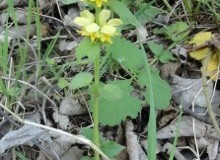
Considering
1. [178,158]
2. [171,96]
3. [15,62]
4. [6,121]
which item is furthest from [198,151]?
[15,62]

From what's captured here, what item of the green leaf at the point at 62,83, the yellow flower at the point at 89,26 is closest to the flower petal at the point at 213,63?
the green leaf at the point at 62,83

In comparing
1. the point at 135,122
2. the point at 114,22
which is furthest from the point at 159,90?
the point at 114,22

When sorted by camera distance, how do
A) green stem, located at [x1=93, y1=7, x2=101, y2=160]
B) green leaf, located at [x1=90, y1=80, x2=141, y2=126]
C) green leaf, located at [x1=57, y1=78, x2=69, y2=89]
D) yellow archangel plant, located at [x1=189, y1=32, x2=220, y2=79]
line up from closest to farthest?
green stem, located at [x1=93, y1=7, x2=101, y2=160] < green leaf, located at [x1=90, y1=80, x2=141, y2=126] < green leaf, located at [x1=57, y1=78, x2=69, y2=89] < yellow archangel plant, located at [x1=189, y1=32, x2=220, y2=79]

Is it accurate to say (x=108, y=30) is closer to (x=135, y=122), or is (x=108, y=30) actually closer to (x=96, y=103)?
(x=96, y=103)

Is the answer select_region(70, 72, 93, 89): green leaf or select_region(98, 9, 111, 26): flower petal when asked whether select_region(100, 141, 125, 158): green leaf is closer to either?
select_region(70, 72, 93, 89): green leaf

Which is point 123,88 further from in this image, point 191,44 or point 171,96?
point 191,44

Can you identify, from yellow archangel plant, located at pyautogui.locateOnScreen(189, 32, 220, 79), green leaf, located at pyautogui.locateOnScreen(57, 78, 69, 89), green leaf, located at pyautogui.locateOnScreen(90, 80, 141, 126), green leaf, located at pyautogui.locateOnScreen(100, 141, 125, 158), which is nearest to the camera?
green leaf, located at pyautogui.locateOnScreen(100, 141, 125, 158)

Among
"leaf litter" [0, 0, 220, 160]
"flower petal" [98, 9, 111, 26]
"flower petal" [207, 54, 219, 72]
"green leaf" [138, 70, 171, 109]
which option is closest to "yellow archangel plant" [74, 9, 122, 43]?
"flower petal" [98, 9, 111, 26]
